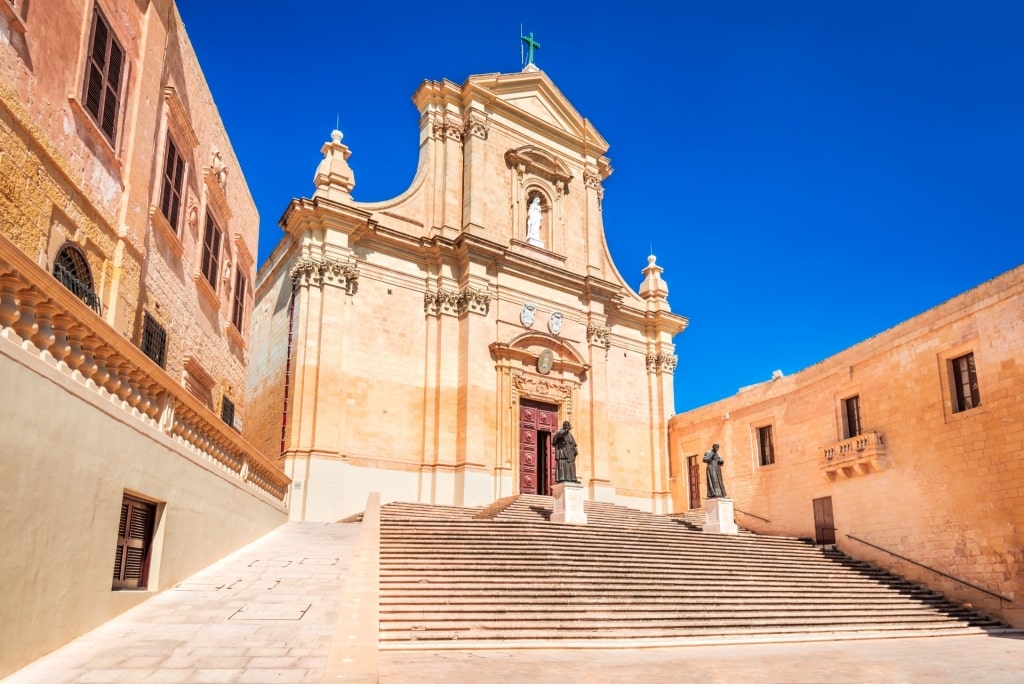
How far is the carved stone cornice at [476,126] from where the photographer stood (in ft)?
80.9

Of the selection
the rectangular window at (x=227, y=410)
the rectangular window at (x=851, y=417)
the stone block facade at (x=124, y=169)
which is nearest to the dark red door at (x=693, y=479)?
the rectangular window at (x=851, y=417)

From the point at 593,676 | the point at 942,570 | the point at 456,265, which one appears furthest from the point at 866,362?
the point at 593,676

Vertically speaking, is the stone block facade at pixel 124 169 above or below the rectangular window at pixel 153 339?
above

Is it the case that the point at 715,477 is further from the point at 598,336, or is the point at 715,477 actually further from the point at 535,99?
the point at 535,99

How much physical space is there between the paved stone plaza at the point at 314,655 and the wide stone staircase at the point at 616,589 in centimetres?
76

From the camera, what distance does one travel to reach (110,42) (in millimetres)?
10492

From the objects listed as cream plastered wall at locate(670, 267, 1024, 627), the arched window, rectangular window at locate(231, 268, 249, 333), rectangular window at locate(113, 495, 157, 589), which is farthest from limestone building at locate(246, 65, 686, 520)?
rectangular window at locate(113, 495, 157, 589)

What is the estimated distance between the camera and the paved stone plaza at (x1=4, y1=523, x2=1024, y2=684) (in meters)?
5.77

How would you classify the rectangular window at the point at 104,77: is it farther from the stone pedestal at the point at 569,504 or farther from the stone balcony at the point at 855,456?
the stone balcony at the point at 855,456

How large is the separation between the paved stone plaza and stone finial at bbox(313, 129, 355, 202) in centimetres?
1210

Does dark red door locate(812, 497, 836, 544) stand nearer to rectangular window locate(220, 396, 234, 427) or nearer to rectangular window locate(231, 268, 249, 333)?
rectangular window locate(220, 396, 234, 427)

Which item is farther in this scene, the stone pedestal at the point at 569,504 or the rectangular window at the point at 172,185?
the stone pedestal at the point at 569,504

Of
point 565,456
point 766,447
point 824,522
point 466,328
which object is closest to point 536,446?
point 466,328

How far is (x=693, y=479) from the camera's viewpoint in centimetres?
2650
